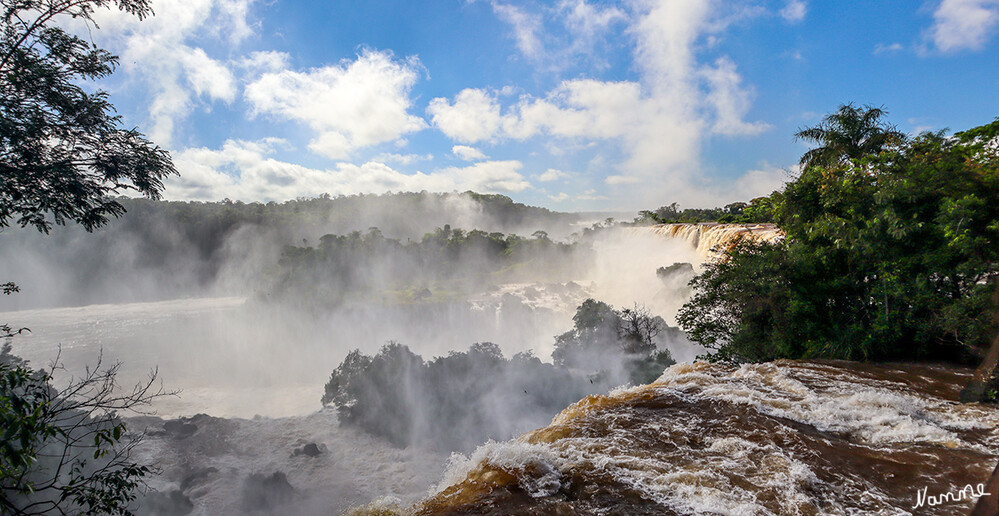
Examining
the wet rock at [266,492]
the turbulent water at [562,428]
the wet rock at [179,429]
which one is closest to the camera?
the turbulent water at [562,428]

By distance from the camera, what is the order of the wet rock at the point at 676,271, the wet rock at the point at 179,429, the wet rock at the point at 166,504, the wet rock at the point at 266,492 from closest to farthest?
the wet rock at the point at 166,504, the wet rock at the point at 266,492, the wet rock at the point at 179,429, the wet rock at the point at 676,271

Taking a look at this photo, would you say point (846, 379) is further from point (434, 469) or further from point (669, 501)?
point (434, 469)

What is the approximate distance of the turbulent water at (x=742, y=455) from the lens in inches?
133

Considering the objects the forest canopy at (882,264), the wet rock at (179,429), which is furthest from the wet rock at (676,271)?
the wet rock at (179,429)

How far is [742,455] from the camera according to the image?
4.07 meters

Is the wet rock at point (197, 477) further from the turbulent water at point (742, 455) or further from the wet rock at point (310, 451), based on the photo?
the turbulent water at point (742, 455)

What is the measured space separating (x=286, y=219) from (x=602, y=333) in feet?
209

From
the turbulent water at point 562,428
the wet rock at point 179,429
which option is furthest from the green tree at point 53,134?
the wet rock at point 179,429

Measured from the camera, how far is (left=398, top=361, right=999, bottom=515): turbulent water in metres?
3.38

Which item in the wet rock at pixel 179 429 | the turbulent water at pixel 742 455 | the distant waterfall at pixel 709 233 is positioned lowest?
the wet rock at pixel 179 429

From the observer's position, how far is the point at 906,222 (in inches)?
287

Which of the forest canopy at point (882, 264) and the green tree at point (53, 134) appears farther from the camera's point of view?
the forest canopy at point (882, 264)

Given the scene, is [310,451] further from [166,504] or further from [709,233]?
[709,233]
